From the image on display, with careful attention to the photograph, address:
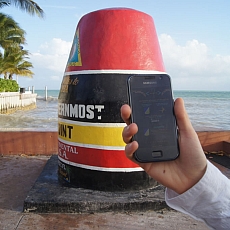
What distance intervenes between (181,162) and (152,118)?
308 millimetres

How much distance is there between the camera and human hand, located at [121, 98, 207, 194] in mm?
1458

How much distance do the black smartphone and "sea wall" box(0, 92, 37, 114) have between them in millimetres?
25562

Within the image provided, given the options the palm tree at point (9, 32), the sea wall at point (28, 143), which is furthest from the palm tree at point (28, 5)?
the sea wall at point (28, 143)

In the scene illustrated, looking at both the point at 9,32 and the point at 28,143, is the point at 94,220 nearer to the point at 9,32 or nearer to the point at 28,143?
the point at 28,143

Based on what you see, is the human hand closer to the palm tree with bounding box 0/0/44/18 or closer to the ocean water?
the ocean water

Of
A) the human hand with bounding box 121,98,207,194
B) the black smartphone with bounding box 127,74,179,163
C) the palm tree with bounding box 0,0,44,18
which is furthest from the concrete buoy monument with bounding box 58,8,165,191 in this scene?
the palm tree with bounding box 0,0,44,18

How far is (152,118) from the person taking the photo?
168 centimetres

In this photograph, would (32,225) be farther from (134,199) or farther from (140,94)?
(140,94)

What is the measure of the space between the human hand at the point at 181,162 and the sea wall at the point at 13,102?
2580 centimetres

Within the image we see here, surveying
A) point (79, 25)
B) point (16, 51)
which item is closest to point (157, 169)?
point (79, 25)

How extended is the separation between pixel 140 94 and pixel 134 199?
239cm

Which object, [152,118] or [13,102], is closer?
[152,118]

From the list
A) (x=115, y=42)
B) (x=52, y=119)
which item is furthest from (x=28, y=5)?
(x=115, y=42)

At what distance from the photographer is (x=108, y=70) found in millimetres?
3926
